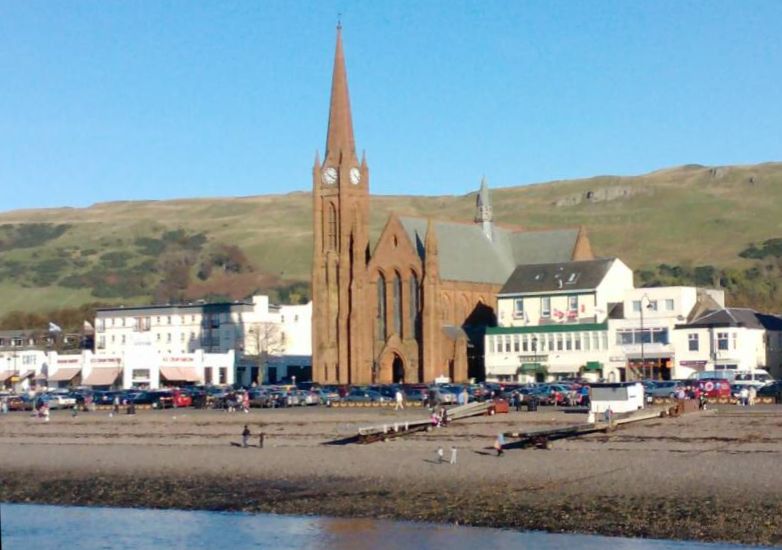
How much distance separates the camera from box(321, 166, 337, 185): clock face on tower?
434 ft

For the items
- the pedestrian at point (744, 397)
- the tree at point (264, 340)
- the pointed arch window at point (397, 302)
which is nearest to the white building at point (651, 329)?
the pointed arch window at point (397, 302)

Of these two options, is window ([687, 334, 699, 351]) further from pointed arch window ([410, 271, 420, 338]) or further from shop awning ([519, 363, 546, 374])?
pointed arch window ([410, 271, 420, 338])

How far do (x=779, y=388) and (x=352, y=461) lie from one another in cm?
3811

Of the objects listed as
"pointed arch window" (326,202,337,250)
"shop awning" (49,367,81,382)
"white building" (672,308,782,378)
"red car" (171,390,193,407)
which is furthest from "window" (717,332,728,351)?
"shop awning" (49,367,81,382)

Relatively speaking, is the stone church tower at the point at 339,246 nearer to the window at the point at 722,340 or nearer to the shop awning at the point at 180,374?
the shop awning at the point at 180,374

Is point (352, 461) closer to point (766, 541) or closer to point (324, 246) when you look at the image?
point (766, 541)

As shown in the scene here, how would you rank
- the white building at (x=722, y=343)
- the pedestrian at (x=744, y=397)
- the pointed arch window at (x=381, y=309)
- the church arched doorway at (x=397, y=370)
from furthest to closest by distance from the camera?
1. the pointed arch window at (x=381, y=309)
2. the church arched doorway at (x=397, y=370)
3. the white building at (x=722, y=343)
4. the pedestrian at (x=744, y=397)

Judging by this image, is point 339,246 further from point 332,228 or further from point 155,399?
point 155,399

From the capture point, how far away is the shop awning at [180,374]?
13138cm

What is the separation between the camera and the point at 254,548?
1489 inches

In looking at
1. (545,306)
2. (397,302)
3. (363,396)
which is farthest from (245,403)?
(545,306)

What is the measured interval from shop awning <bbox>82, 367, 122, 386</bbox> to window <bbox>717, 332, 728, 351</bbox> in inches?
2035

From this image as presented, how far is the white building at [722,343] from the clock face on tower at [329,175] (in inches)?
1334

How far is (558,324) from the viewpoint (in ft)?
401
